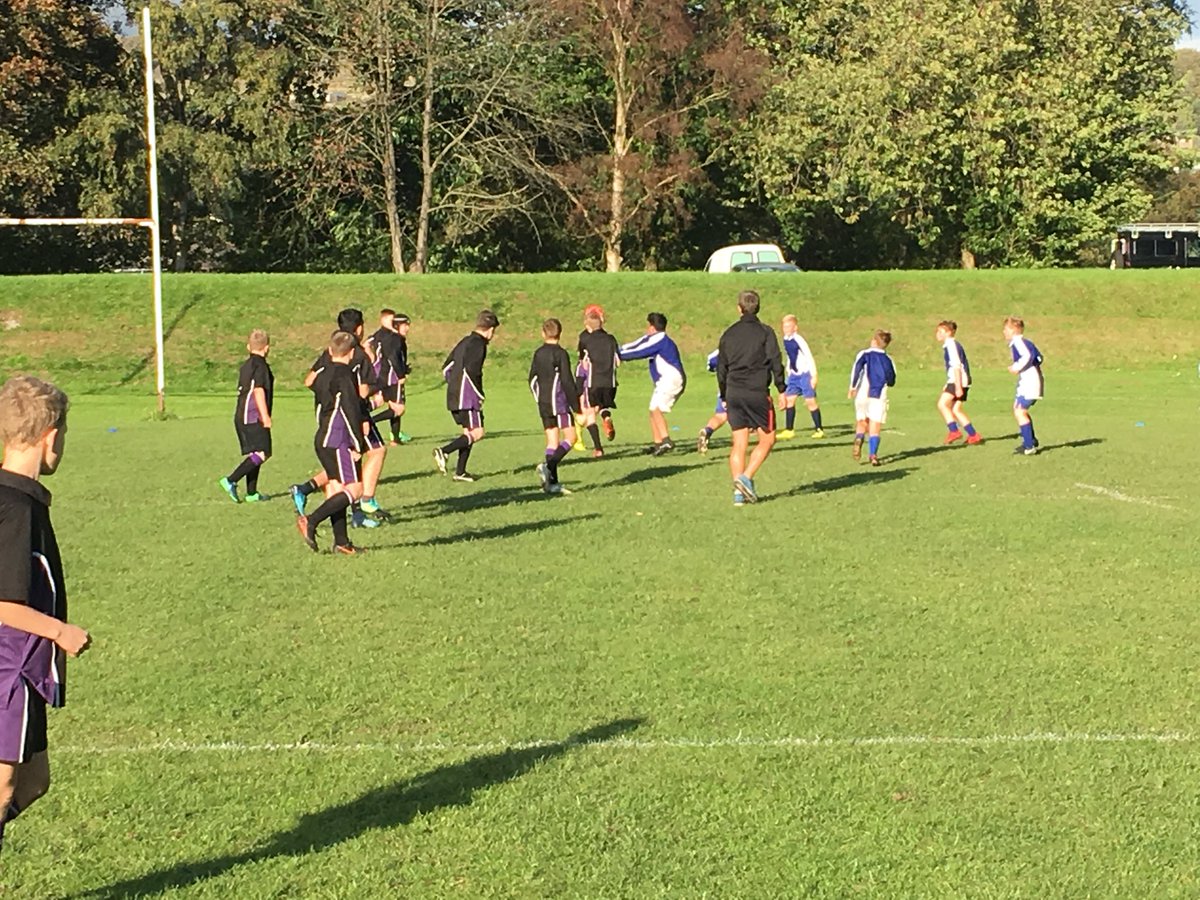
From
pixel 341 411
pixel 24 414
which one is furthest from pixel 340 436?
pixel 24 414

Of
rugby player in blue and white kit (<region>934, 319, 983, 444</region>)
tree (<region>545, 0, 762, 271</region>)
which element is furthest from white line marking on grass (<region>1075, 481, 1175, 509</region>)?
tree (<region>545, 0, 762, 271</region>)

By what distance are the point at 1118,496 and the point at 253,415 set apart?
8.36 m

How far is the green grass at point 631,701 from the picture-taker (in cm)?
509

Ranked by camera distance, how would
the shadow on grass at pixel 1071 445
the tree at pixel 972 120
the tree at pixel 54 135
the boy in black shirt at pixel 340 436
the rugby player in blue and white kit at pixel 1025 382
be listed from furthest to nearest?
the tree at pixel 972 120, the tree at pixel 54 135, the shadow on grass at pixel 1071 445, the rugby player in blue and white kit at pixel 1025 382, the boy in black shirt at pixel 340 436

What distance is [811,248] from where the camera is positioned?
5275 centimetres

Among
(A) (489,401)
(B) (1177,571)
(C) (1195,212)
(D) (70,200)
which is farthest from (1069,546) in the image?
(C) (1195,212)

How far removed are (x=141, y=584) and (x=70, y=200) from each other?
3382 cm

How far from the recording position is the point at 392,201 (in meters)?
44.2

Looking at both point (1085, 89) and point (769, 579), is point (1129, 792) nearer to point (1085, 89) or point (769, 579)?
point (769, 579)

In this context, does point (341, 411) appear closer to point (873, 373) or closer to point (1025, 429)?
point (873, 373)

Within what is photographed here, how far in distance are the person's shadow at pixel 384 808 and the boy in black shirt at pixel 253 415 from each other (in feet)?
28.2

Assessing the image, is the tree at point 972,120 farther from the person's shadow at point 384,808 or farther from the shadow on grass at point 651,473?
the person's shadow at point 384,808

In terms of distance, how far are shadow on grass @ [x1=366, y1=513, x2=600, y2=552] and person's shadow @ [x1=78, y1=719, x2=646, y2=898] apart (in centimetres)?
546

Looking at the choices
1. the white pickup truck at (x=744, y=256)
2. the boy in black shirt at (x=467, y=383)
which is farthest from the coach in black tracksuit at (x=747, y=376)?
the white pickup truck at (x=744, y=256)
